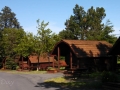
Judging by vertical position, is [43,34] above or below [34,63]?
above

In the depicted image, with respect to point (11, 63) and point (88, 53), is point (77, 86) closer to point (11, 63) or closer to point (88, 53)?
point (88, 53)

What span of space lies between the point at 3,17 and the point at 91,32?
3941 cm

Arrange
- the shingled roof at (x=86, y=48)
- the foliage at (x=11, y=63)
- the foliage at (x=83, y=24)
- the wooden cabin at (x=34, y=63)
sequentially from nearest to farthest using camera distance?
the shingled roof at (x=86, y=48) < the wooden cabin at (x=34, y=63) < the foliage at (x=11, y=63) < the foliage at (x=83, y=24)

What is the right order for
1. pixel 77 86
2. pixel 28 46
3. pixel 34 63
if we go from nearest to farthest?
pixel 77 86
pixel 28 46
pixel 34 63

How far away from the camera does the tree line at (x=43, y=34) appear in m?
41.7

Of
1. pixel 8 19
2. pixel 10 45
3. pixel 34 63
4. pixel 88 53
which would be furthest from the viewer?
pixel 8 19

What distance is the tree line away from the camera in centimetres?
4172

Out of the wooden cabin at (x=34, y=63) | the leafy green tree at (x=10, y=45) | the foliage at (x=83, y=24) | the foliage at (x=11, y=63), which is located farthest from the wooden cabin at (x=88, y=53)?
Result: the foliage at (x=83, y=24)

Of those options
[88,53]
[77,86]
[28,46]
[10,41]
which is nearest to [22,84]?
[77,86]

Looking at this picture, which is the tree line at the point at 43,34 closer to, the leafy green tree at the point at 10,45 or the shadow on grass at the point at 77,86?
the leafy green tree at the point at 10,45

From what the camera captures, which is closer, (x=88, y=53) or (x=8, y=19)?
(x=88, y=53)

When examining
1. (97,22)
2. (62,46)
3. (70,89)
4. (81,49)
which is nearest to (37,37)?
(62,46)

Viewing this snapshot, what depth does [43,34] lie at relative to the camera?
137 ft

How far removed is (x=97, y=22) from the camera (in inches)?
3287
